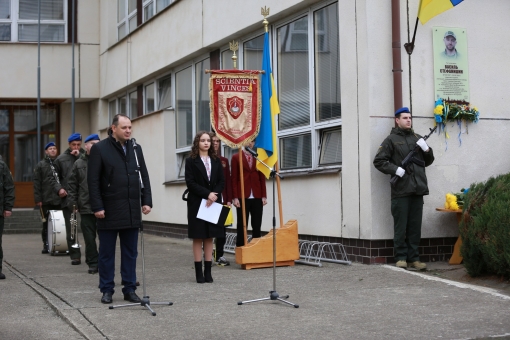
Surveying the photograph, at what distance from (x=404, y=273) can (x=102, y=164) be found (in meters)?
3.90

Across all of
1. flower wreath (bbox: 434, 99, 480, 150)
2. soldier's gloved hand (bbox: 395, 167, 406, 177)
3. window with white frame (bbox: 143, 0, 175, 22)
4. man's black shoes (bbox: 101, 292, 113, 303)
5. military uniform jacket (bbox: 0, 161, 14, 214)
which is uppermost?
window with white frame (bbox: 143, 0, 175, 22)

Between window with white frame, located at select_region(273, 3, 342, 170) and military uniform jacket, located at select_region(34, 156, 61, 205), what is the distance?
4236 mm

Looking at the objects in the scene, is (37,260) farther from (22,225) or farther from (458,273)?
(22,225)

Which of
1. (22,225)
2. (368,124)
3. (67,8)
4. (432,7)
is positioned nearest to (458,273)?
(368,124)

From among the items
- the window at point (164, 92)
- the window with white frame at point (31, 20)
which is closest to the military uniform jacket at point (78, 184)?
the window at point (164, 92)

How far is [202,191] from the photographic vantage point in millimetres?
9797

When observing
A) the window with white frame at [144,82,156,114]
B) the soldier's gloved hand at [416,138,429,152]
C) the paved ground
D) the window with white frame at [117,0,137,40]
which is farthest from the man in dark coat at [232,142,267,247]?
the window with white frame at [117,0,137,40]

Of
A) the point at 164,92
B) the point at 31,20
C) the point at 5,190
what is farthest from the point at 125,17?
the point at 5,190

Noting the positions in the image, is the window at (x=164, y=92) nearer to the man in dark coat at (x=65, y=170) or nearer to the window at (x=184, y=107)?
the window at (x=184, y=107)

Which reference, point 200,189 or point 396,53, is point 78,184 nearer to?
point 200,189

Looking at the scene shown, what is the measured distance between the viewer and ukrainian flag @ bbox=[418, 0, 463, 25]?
34.1 feet

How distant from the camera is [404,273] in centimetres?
993

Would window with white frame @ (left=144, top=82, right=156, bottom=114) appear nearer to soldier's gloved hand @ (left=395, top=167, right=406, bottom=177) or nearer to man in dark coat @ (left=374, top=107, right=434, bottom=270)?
man in dark coat @ (left=374, top=107, right=434, bottom=270)

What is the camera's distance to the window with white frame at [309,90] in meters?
12.0
